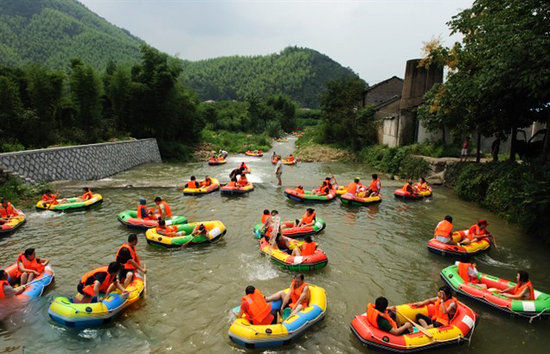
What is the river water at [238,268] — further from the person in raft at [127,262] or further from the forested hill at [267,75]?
the forested hill at [267,75]

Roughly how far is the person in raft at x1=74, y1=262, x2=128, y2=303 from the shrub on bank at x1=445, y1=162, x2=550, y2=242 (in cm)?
1245

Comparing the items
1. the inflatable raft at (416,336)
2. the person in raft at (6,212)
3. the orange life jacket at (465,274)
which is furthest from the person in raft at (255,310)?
the person in raft at (6,212)

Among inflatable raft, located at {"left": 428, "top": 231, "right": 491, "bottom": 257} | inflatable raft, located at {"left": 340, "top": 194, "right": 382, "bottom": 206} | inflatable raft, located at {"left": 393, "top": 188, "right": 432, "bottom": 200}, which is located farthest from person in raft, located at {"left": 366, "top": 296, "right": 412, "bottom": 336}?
inflatable raft, located at {"left": 393, "top": 188, "right": 432, "bottom": 200}

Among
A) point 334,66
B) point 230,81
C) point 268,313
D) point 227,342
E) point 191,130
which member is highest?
point 334,66

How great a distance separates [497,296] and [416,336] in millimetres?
2774

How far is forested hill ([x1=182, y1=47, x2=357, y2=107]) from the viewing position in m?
122

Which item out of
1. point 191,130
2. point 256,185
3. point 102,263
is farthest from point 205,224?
point 191,130

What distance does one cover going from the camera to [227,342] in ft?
21.5

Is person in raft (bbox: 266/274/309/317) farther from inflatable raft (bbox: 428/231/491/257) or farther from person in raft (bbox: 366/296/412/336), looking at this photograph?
inflatable raft (bbox: 428/231/491/257)

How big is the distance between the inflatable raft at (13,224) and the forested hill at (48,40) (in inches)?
2844

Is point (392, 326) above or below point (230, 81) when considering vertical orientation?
below

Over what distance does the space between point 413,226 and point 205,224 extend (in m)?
8.32

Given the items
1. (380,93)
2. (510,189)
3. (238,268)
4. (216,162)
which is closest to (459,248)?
(510,189)

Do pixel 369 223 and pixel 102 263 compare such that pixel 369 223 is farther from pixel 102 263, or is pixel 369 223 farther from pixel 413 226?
pixel 102 263
